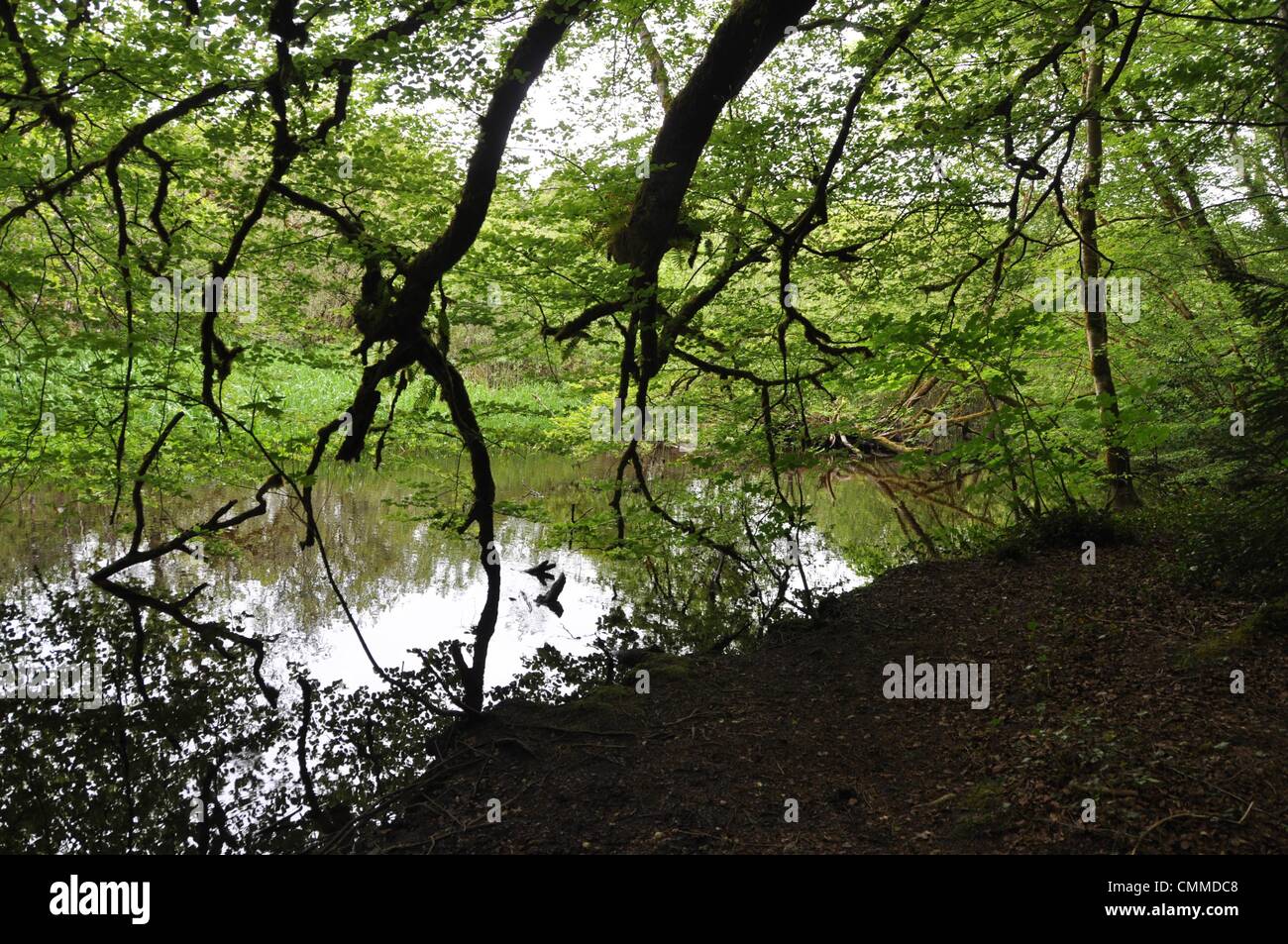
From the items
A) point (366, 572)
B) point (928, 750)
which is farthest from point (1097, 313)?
point (366, 572)

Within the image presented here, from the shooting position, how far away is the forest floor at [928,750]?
3062mm

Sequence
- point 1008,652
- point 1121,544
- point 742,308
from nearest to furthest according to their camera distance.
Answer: point 1008,652 < point 1121,544 < point 742,308

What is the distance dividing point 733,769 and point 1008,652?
7.41 ft

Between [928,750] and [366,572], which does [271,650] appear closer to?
[366,572]

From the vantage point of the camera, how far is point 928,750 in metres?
4.04

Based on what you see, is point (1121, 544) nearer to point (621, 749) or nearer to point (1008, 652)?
point (1008, 652)

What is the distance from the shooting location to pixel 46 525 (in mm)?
10172

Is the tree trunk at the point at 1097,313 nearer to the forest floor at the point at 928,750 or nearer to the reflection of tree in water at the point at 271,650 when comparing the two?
the forest floor at the point at 928,750

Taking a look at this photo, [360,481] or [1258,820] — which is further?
[360,481]

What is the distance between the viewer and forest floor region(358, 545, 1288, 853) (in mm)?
3062

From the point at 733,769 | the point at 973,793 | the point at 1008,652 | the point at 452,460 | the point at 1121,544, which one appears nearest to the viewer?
the point at 973,793

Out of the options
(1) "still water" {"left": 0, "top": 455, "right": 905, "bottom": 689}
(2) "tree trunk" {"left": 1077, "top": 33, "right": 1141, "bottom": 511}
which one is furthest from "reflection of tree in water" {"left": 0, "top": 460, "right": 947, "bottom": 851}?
(2) "tree trunk" {"left": 1077, "top": 33, "right": 1141, "bottom": 511}

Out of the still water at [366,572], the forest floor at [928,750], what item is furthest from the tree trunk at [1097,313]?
the still water at [366,572]

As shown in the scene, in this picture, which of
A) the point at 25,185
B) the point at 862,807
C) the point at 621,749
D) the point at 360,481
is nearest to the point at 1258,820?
the point at 862,807
